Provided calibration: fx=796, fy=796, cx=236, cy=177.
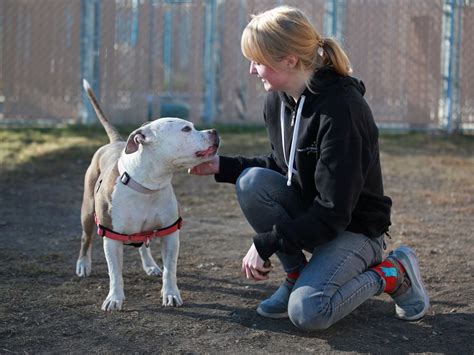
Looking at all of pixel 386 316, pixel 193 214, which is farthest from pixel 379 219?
pixel 193 214

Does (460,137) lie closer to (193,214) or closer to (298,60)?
(193,214)

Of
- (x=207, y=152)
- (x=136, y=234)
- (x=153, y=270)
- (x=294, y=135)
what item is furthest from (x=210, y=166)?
(x=153, y=270)

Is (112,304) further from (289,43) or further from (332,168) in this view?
(289,43)

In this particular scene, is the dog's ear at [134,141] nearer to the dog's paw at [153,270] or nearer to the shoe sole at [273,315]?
the dog's paw at [153,270]

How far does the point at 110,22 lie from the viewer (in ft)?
36.5

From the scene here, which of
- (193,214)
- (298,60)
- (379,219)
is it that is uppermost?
(298,60)

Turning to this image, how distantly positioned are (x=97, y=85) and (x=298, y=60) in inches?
309

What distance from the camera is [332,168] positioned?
11.1ft

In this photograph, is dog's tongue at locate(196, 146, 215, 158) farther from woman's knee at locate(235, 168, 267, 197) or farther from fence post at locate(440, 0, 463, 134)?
fence post at locate(440, 0, 463, 134)

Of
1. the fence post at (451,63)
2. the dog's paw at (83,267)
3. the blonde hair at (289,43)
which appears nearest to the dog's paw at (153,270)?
the dog's paw at (83,267)

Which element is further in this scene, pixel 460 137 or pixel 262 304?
pixel 460 137

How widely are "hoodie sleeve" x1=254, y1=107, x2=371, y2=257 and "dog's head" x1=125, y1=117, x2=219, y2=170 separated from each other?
73cm

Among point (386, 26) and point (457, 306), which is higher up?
point (386, 26)

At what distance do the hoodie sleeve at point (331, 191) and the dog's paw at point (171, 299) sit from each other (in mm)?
766
